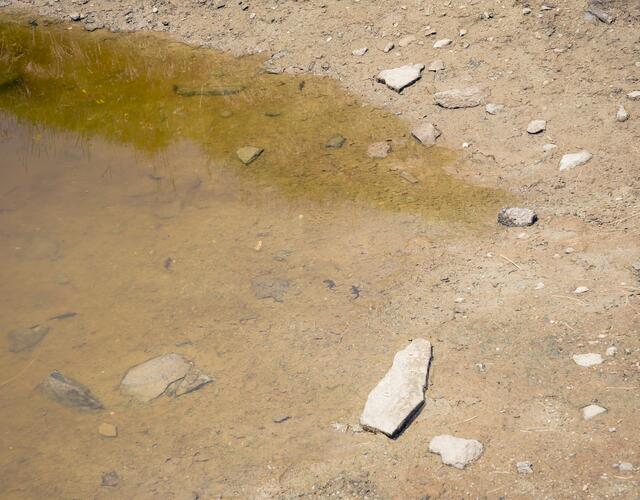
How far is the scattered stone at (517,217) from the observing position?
4566mm

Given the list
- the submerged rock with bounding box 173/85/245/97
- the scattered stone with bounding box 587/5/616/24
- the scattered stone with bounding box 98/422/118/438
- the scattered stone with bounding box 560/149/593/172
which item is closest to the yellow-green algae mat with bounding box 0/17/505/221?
the submerged rock with bounding box 173/85/245/97

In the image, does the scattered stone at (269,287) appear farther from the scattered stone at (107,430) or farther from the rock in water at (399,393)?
the scattered stone at (107,430)

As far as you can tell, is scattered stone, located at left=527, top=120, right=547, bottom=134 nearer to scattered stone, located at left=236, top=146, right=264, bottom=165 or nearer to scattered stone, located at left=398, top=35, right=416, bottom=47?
scattered stone, located at left=398, top=35, right=416, bottom=47

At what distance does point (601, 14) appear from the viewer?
19.5 ft

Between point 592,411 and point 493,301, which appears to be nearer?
point 592,411

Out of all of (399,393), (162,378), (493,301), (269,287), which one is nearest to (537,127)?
(493,301)

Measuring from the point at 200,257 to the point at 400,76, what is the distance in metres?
2.71

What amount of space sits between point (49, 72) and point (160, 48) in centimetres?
119

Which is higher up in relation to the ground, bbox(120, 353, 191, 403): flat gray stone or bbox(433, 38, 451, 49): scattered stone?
bbox(433, 38, 451, 49): scattered stone

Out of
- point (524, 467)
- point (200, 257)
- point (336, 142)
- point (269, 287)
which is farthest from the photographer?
point (336, 142)

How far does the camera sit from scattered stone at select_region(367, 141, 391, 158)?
5.56 meters

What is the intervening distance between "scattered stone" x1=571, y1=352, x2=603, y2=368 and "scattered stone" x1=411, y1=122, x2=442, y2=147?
2550 millimetres

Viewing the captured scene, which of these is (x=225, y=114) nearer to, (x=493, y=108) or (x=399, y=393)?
(x=493, y=108)

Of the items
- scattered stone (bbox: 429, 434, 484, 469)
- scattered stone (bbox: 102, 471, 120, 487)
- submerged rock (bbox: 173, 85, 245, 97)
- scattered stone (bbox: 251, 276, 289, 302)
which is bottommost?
scattered stone (bbox: 102, 471, 120, 487)
